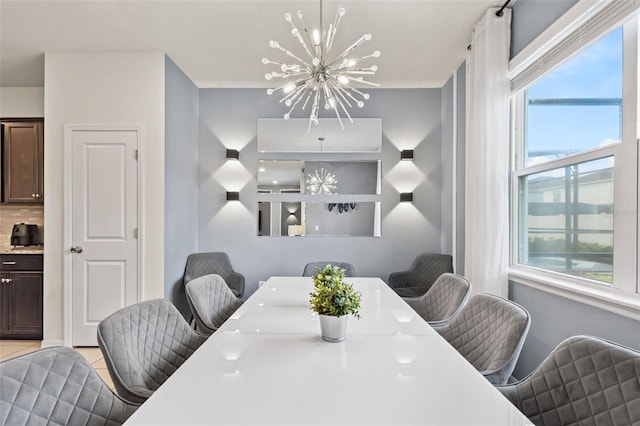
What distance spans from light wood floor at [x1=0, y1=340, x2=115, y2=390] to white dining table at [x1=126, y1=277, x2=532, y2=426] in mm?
2363

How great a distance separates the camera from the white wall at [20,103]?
4.09 meters

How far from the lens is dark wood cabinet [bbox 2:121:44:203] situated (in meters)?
3.87

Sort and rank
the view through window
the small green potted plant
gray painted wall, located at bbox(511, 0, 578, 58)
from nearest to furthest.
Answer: the small green potted plant, the view through window, gray painted wall, located at bbox(511, 0, 578, 58)

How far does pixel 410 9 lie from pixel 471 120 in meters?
1.03

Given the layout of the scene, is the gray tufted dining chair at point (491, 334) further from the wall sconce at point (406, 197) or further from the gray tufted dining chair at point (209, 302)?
the wall sconce at point (406, 197)

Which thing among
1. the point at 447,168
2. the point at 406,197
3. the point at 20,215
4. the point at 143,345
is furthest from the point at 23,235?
the point at 447,168

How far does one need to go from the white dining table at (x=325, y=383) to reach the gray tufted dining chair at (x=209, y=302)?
0.45 m

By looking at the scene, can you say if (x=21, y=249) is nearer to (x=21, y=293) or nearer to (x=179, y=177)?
(x=21, y=293)

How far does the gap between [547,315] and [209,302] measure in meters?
2.10

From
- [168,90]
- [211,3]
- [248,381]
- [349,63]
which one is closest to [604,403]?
[248,381]

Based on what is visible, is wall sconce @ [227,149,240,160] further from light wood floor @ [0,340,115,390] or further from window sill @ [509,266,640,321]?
window sill @ [509,266,640,321]

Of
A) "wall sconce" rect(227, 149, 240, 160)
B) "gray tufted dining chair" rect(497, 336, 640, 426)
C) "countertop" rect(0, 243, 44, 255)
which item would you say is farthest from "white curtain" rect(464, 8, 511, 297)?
"countertop" rect(0, 243, 44, 255)

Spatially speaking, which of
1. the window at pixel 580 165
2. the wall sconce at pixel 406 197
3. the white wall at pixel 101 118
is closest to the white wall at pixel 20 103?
the white wall at pixel 101 118

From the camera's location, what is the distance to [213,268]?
3.95 metres
